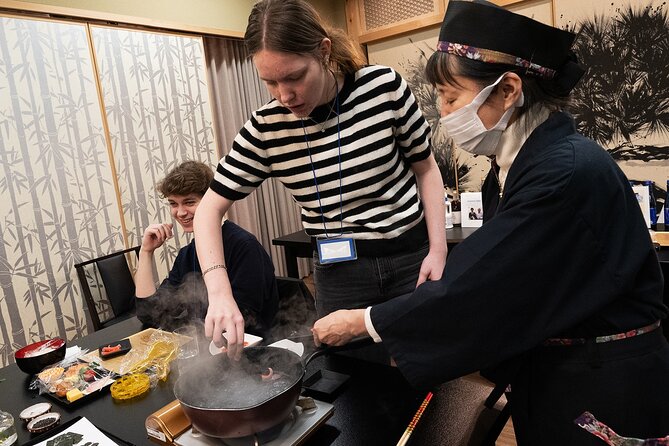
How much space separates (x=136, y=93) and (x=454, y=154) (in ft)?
9.22

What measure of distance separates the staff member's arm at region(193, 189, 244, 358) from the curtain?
2581 millimetres

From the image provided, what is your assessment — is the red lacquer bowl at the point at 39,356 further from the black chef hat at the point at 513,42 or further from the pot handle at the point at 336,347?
the black chef hat at the point at 513,42

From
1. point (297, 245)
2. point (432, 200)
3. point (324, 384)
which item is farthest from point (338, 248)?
point (297, 245)

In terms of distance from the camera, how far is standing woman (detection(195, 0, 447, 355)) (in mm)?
1376

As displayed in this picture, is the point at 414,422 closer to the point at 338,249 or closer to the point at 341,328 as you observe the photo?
the point at 341,328

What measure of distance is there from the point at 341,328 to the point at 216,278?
16.2 inches

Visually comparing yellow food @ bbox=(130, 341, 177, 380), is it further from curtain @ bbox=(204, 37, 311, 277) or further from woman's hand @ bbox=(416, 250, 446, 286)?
curtain @ bbox=(204, 37, 311, 277)

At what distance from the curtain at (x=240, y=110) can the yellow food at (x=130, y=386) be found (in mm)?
2828

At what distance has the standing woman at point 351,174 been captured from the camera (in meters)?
1.38

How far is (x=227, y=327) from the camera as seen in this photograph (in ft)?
3.67

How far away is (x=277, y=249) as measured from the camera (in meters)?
4.67

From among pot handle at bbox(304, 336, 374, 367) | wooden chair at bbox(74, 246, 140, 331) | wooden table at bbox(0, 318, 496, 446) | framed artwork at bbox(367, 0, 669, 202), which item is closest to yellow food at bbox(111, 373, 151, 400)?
wooden table at bbox(0, 318, 496, 446)

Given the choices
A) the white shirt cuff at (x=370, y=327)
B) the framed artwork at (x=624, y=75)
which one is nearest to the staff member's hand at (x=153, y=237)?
the white shirt cuff at (x=370, y=327)

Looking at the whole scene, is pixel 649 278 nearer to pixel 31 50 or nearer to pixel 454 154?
pixel 31 50
